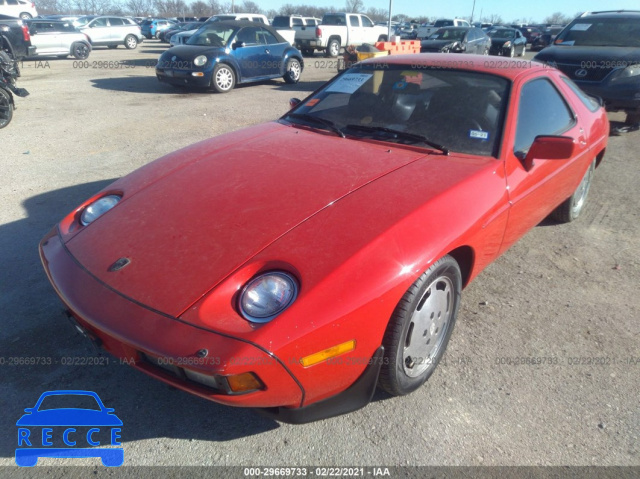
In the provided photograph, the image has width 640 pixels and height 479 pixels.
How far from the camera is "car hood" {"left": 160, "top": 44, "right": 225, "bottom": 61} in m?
10.2

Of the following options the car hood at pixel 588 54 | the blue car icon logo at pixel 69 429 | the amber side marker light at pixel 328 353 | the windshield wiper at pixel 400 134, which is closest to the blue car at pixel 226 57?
the car hood at pixel 588 54

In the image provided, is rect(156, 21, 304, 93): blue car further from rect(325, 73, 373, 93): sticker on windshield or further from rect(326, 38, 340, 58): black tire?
rect(326, 38, 340, 58): black tire

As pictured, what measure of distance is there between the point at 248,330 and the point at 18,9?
2742 cm

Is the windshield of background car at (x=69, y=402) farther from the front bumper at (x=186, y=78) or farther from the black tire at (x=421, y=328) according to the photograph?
the front bumper at (x=186, y=78)

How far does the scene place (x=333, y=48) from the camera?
2022cm

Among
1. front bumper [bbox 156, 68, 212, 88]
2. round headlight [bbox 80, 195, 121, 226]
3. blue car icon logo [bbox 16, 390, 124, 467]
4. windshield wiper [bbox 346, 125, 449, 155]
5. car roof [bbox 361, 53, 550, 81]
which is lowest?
front bumper [bbox 156, 68, 212, 88]

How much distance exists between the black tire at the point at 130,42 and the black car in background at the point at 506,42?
674 inches

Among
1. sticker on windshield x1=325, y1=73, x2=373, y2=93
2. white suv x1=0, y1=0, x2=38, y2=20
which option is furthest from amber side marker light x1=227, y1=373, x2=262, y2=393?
white suv x1=0, y1=0, x2=38, y2=20

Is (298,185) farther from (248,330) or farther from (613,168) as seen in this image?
(613,168)

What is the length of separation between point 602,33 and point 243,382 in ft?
30.0

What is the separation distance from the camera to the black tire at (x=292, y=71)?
39.8ft

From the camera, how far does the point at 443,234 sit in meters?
2.06

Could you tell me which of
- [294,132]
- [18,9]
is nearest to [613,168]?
[294,132]

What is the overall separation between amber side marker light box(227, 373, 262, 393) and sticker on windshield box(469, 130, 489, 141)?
1897 millimetres
